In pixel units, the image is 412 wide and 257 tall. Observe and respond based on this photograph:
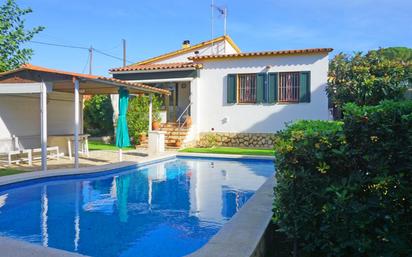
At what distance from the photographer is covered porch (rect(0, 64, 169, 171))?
1172 cm

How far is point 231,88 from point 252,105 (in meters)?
1.66

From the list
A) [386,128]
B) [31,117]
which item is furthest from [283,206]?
[31,117]

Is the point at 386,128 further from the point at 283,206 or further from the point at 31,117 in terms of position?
the point at 31,117

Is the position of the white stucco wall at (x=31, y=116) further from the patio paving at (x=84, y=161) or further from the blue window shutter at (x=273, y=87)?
the blue window shutter at (x=273, y=87)

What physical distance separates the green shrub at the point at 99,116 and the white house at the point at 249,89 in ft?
8.59

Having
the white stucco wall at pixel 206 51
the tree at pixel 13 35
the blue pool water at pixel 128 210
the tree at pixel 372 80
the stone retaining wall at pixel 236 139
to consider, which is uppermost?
the white stucco wall at pixel 206 51

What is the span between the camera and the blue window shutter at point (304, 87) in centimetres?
1912

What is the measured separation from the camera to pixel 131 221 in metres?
7.47

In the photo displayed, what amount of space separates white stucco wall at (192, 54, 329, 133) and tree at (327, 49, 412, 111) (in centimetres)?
473

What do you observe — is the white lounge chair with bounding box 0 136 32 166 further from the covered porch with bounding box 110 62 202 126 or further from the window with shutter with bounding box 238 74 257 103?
the window with shutter with bounding box 238 74 257 103

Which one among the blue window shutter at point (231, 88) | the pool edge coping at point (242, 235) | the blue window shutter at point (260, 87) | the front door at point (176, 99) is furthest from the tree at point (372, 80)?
the front door at point (176, 99)

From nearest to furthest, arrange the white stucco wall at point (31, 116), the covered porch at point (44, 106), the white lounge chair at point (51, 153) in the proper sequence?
the covered porch at point (44, 106) → the white lounge chair at point (51, 153) → the white stucco wall at point (31, 116)

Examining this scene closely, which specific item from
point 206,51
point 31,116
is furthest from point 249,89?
point 31,116

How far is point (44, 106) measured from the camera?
11.6 metres
